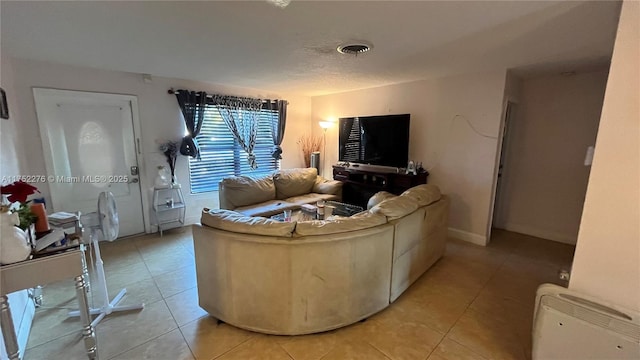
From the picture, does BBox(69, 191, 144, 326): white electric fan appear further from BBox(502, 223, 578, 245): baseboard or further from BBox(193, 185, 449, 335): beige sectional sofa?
BBox(502, 223, 578, 245): baseboard

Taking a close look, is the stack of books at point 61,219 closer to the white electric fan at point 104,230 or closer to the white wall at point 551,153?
the white electric fan at point 104,230

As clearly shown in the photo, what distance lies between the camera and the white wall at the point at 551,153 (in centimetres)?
341

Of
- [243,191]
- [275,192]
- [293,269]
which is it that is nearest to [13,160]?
[243,191]

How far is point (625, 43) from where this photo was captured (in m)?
1.35

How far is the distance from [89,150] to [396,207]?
→ 387 centimetres

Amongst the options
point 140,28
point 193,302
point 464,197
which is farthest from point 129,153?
point 464,197

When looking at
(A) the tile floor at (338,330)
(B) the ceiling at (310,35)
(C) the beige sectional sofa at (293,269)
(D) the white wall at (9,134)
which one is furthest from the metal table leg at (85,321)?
(B) the ceiling at (310,35)

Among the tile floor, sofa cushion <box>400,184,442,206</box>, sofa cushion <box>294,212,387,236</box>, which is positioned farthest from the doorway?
sofa cushion <box>294,212,387,236</box>

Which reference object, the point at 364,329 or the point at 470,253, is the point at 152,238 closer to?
the point at 364,329

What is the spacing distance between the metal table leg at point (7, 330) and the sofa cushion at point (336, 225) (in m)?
1.55

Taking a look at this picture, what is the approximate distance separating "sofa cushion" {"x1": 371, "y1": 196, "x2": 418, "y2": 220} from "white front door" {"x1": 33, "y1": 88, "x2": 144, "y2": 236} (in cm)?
352

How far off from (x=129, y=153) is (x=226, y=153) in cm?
140

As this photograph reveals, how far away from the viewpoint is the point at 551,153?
369 cm

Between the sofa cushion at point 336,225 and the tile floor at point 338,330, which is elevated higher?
the sofa cushion at point 336,225
